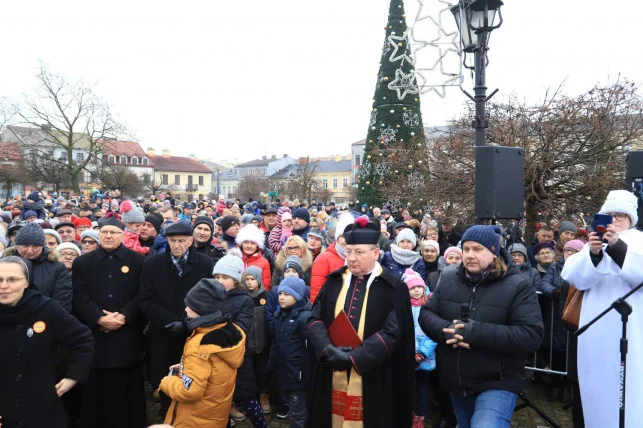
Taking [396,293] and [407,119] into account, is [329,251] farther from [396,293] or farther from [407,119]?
[407,119]

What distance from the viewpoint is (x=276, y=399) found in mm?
5355

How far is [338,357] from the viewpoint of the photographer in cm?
308

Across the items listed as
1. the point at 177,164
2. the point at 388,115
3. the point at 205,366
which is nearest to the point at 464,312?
the point at 205,366

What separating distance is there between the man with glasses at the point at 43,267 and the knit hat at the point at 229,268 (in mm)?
1330

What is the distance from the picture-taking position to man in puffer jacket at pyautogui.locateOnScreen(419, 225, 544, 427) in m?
2.94

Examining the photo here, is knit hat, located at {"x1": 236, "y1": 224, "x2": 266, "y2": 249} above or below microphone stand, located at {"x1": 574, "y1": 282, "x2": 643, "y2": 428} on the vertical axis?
above

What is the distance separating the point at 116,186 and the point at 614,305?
37.1m

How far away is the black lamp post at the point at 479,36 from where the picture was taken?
194 inches

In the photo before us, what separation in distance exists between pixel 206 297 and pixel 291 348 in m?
1.39

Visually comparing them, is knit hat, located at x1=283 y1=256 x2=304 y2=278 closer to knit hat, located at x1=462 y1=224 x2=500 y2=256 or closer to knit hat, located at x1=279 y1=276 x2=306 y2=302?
knit hat, located at x1=279 y1=276 x2=306 y2=302

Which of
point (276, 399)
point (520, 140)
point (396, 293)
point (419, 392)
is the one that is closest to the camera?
point (396, 293)

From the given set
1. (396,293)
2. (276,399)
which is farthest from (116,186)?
(396,293)

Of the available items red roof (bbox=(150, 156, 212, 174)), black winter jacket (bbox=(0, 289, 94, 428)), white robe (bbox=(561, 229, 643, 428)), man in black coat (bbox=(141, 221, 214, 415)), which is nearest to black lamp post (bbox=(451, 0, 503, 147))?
white robe (bbox=(561, 229, 643, 428))

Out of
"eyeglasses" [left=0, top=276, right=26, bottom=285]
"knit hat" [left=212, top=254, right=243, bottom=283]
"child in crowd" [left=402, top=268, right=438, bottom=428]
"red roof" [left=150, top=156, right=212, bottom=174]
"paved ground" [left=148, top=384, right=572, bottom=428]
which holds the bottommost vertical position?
"paved ground" [left=148, top=384, right=572, bottom=428]
